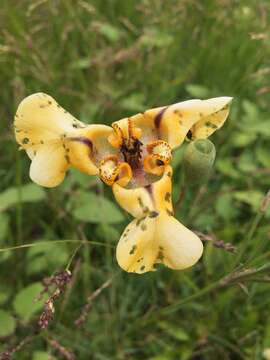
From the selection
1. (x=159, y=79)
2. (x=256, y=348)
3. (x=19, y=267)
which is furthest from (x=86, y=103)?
(x=256, y=348)

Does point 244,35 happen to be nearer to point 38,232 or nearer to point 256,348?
point 38,232

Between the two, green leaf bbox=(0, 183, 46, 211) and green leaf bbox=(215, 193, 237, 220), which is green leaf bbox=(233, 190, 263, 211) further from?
green leaf bbox=(0, 183, 46, 211)

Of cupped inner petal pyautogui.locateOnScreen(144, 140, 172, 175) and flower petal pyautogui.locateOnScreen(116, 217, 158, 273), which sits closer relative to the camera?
flower petal pyautogui.locateOnScreen(116, 217, 158, 273)

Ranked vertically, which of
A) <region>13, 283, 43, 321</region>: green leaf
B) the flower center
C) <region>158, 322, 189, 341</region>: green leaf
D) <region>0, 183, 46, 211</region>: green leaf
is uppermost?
the flower center

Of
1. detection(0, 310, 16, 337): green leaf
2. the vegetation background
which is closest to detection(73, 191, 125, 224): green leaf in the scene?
the vegetation background

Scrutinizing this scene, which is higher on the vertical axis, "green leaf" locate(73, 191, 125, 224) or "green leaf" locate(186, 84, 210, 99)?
"green leaf" locate(186, 84, 210, 99)

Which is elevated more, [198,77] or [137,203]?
[137,203]
